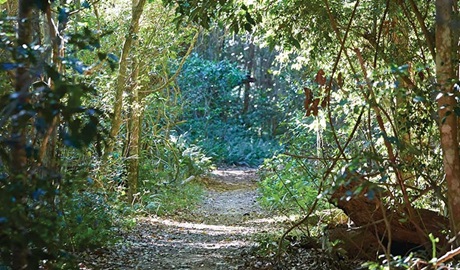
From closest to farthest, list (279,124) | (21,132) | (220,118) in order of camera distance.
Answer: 1. (21,132)
2. (279,124)
3. (220,118)

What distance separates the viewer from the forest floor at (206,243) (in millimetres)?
7669

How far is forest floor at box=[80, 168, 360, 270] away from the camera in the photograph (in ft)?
25.2

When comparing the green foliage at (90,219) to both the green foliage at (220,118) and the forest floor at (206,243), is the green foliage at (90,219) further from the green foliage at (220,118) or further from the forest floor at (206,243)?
the green foliage at (220,118)

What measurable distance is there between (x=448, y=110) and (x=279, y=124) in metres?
6.63

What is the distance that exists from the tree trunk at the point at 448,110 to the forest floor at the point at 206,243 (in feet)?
6.18

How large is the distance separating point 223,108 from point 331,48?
1792cm

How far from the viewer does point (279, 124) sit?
11.9m

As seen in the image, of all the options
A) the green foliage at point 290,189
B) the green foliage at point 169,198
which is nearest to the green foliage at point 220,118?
the green foliage at point 169,198

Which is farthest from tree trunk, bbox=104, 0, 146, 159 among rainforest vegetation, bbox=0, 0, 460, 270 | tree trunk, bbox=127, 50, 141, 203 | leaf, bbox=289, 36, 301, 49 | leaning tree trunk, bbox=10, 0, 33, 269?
leaning tree trunk, bbox=10, 0, 33, 269

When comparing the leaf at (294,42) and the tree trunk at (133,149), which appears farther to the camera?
the tree trunk at (133,149)

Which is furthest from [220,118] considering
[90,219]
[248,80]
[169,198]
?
[90,219]

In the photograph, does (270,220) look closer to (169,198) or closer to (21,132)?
(169,198)

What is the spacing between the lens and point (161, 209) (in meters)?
12.9

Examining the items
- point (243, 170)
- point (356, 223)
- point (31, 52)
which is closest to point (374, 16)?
point (356, 223)
